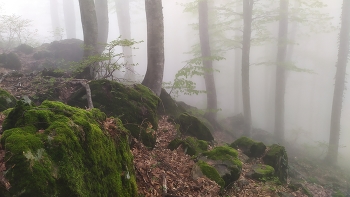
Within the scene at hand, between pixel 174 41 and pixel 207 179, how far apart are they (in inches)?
2377

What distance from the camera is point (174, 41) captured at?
6347 centimetres

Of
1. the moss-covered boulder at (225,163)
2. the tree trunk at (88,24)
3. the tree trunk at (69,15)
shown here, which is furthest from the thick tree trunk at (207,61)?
the tree trunk at (69,15)

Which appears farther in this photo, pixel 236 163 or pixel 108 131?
pixel 236 163

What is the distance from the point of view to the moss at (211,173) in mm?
5549

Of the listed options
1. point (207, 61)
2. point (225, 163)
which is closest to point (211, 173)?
point (225, 163)

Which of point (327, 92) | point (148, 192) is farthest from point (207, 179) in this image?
point (327, 92)

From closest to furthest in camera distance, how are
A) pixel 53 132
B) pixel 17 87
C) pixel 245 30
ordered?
pixel 53 132 → pixel 17 87 → pixel 245 30

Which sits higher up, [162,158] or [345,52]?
[345,52]

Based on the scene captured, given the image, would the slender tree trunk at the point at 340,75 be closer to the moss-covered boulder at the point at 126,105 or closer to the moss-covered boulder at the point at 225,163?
the moss-covered boulder at the point at 225,163

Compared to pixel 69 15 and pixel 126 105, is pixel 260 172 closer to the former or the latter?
pixel 126 105

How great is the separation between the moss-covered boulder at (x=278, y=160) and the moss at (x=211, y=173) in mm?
3447

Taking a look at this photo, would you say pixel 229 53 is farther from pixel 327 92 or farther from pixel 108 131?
pixel 108 131

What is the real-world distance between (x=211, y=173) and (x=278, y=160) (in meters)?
4.03

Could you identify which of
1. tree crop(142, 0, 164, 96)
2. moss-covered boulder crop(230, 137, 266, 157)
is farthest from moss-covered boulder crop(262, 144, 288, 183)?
tree crop(142, 0, 164, 96)
